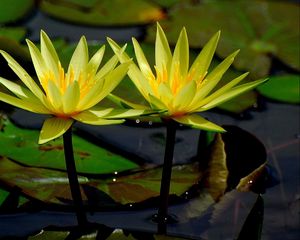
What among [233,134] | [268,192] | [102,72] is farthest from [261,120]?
[102,72]

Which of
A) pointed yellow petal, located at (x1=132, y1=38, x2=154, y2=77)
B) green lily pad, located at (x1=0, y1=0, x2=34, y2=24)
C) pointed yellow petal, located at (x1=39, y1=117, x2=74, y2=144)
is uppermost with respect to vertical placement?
pointed yellow petal, located at (x1=132, y1=38, x2=154, y2=77)

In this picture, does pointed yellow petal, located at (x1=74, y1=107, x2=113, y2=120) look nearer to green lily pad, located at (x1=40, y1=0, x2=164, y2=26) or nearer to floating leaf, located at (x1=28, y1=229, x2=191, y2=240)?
floating leaf, located at (x1=28, y1=229, x2=191, y2=240)

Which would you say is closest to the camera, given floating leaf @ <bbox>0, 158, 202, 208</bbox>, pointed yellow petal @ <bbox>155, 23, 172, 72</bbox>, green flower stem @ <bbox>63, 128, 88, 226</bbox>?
green flower stem @ <bbox>63, 128, 88, 226</bbox>

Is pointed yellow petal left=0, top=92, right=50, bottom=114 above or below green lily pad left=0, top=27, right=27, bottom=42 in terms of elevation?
above

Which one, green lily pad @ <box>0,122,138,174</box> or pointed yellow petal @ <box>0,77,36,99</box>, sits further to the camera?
green lily pad @ <box>0,122,138,174</box>

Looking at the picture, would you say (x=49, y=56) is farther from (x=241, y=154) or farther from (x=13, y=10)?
(x=13, y=10)

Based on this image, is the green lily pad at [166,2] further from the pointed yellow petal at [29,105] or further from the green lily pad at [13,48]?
the pointed yellow petal at [29,105]

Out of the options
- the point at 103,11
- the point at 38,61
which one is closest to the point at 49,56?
the point at 38,61

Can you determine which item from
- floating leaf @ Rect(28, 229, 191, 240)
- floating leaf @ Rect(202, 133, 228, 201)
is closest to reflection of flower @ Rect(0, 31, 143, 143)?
floating leaf @ Rect(28, 229, 191, 240)
